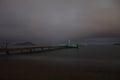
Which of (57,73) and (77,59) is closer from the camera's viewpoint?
(57,73)

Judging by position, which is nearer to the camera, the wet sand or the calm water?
the wet sand

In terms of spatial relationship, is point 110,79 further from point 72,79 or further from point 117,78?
point 72,79

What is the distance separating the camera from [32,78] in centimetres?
1598

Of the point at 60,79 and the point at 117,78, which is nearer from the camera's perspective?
the point at 60,79

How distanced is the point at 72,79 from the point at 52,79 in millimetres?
1668

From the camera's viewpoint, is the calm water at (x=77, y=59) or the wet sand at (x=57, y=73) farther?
the calm water at (x=77, y=59)

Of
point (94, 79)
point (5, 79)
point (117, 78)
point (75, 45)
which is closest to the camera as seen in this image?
point (5, 79)

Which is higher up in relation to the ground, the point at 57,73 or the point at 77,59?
the point at 57,73

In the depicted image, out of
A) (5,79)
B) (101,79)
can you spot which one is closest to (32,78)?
(5,79)

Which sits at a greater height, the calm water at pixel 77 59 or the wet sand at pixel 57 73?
the wet sand at pixel 57 73

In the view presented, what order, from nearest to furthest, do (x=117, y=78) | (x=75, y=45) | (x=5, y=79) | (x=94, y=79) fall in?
(x=5, y=79) < (x=94, y=79) < (x=117, y=78) < (x=75, y=45)

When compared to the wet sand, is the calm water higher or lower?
lower

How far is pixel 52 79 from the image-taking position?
52.1ft

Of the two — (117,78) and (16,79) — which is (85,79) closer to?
(117,78)
